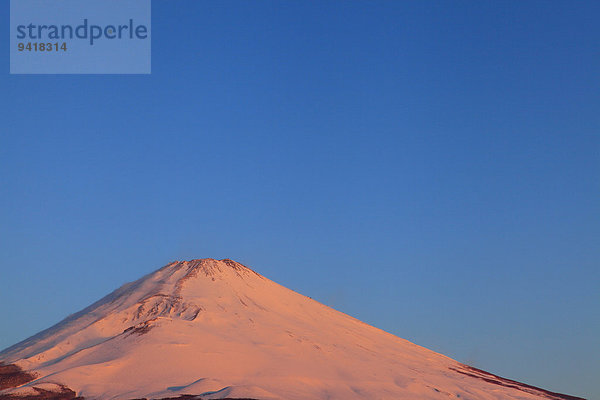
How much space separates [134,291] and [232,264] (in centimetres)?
1897

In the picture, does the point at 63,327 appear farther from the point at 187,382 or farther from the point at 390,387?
the point at 390,387

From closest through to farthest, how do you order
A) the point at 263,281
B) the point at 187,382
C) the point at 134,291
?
the point at 187,382
the point at 134,291
the point at 263,281

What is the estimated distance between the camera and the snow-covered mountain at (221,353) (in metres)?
70.6

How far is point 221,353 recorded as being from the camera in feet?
261

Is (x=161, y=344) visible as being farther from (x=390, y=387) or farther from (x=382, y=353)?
(x=382, y=353)

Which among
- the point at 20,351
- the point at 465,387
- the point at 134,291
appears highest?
the point at 134,291

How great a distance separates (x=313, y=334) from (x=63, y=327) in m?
36.4

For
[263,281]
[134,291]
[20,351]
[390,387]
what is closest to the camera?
[390,387]

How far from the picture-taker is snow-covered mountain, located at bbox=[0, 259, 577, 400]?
70.6 m

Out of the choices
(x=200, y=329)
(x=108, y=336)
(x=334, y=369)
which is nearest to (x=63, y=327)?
(x=108, y=336)

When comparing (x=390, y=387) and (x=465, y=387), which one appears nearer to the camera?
(x=390, y=387)

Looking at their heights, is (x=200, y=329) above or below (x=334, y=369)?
above

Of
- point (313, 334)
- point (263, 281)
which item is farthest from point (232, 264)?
point (313, 334)

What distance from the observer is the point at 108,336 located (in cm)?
8762
